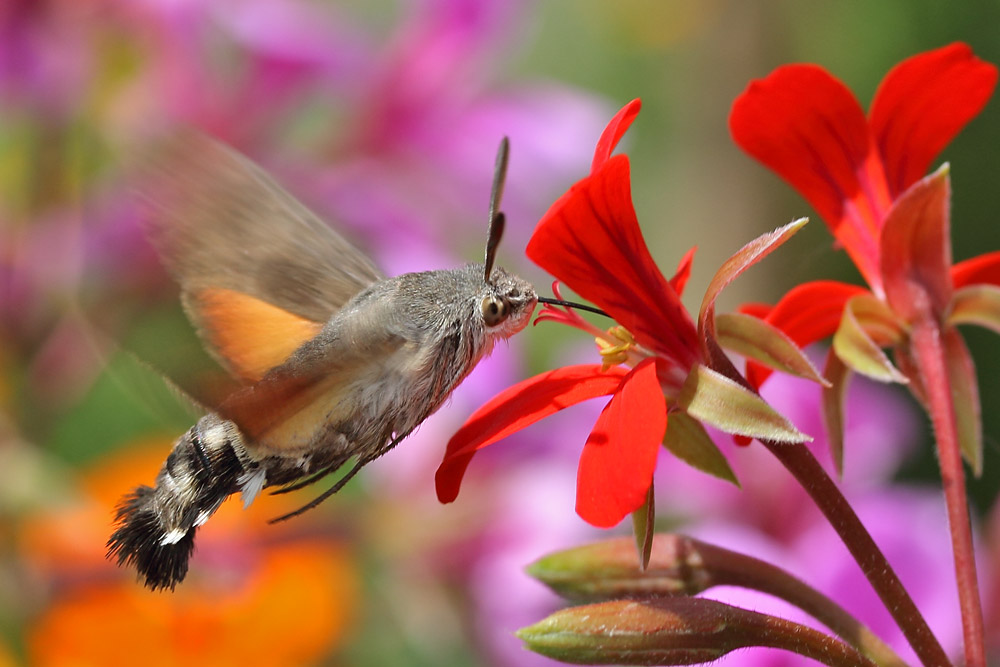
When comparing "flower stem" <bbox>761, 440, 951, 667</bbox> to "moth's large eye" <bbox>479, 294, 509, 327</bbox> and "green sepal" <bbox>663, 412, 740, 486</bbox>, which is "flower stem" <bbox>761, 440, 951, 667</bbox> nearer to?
"green sepal" <bbox>663, 412, 740, 486</bbox>

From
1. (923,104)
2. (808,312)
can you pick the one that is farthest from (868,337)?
(923,104)

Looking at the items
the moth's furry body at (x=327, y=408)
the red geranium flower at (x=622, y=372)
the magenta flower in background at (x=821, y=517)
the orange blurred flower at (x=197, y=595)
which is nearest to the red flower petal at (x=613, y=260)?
the red geranium flower at (x=622, y=372)

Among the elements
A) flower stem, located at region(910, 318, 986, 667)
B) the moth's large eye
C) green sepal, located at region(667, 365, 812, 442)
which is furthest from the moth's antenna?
flower stem, located at region(910, 318, 986, 667)

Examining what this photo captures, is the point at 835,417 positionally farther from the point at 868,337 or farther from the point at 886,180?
the point at 886,180

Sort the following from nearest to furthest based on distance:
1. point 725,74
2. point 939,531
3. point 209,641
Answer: point 939,531, point 209,641, point 725,74

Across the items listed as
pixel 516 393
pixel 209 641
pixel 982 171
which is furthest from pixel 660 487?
pixel 982 171

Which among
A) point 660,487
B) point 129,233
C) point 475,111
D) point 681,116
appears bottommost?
point 660,487

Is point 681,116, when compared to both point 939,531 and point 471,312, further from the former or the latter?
point 471,312
